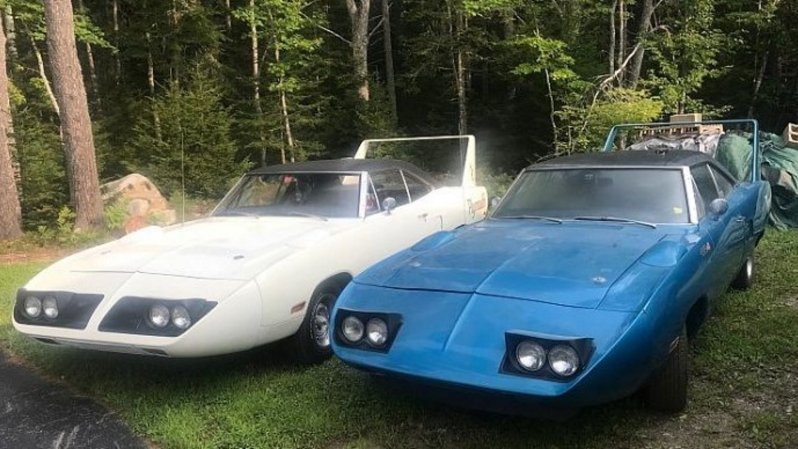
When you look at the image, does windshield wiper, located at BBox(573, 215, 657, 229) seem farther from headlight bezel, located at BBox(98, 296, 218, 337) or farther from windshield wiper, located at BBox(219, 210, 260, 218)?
windshield wiper, located at BBox(219, 210, 260, 218)

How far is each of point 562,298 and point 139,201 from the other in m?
11.5

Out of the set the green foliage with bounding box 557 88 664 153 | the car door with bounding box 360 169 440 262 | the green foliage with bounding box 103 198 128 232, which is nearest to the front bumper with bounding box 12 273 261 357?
the car door with bounding box 360 169 440 262

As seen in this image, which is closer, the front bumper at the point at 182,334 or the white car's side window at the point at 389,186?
the front bumper at the point at 182,334

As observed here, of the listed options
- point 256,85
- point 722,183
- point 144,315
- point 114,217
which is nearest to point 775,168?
point 722,183

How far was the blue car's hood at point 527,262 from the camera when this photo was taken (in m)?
3.29

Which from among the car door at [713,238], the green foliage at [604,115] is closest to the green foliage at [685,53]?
the green foliage at [604,115]

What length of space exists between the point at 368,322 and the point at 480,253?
888 millimetres

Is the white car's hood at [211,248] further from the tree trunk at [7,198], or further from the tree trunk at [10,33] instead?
the tree trunk at [10,33]

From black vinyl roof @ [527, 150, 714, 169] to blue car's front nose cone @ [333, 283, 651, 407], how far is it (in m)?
2.15

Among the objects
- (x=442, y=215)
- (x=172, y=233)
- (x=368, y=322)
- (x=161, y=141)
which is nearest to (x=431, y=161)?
(x=161, y=141)

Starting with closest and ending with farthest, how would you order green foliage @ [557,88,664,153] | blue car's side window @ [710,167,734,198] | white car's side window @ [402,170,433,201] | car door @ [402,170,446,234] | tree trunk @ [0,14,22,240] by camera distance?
blue car's side window @ [710,167,734,198] < car door @ [402,170,446,234] < white car's side window @ [402,170,433,201] < tree trunk @ [0,14,22,240] < green foliage @ [557,88,664,153]

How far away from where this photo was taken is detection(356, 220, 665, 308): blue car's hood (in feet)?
10.8

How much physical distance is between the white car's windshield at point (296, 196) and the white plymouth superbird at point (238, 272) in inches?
0.4

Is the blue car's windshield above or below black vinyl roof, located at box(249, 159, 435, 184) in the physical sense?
below
